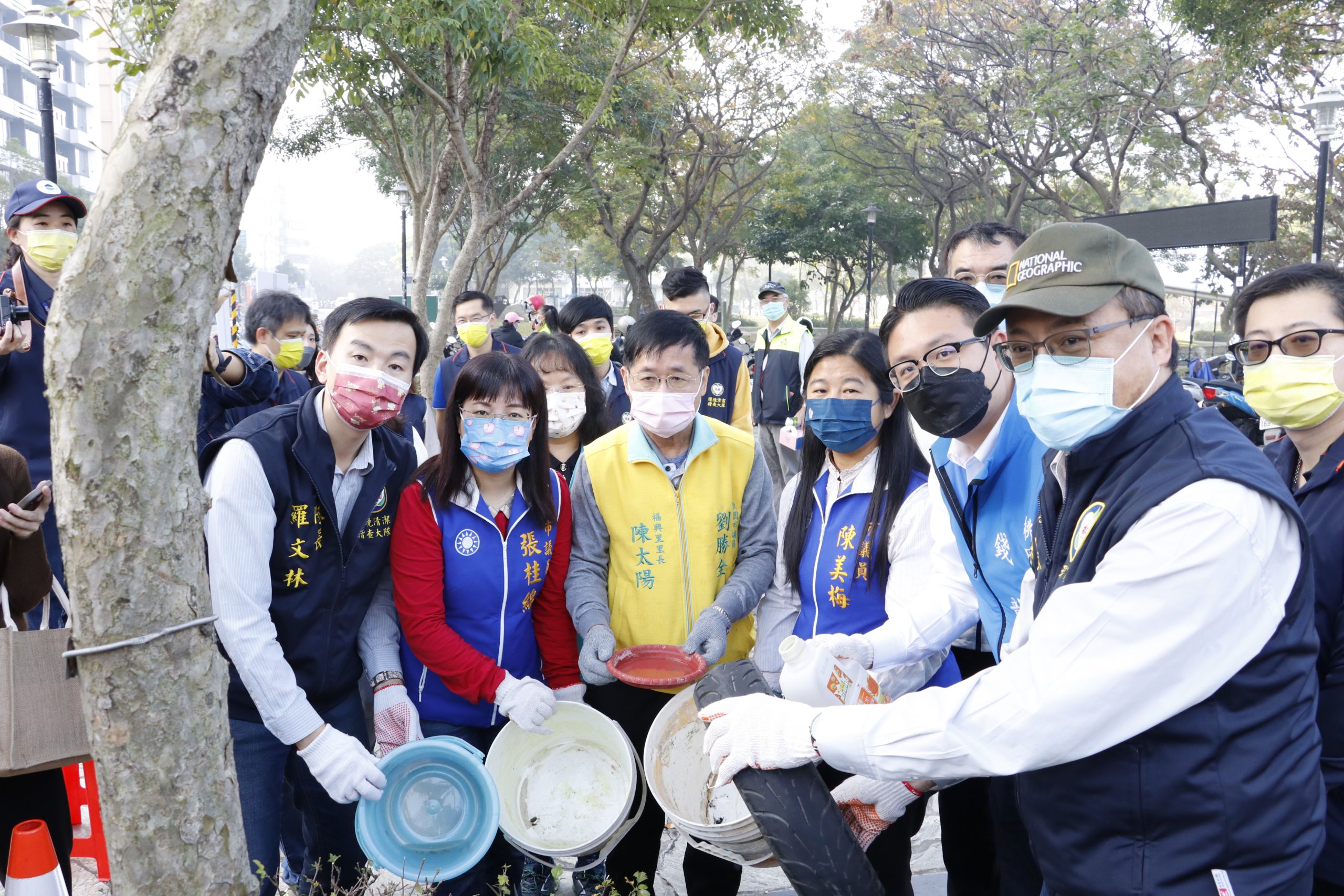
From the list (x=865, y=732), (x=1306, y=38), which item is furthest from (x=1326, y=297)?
(x=1306, y=38)

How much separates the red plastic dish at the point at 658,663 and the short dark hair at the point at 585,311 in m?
3.27

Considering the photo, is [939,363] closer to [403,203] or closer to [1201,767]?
[1201,767]

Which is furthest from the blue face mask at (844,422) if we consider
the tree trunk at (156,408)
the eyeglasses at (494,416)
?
the tree trunk at (156,408)

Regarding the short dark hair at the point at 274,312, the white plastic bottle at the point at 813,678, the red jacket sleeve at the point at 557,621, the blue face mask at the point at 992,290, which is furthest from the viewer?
the short dark hair at the point at 274,312

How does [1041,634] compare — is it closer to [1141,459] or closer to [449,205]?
[1141,459]

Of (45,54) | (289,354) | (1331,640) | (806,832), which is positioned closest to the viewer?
(806,832)

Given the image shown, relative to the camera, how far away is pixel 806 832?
1618 mm

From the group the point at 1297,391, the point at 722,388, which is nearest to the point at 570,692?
the point at 1297,391

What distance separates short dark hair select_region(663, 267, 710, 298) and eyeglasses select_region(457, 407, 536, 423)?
3404mm

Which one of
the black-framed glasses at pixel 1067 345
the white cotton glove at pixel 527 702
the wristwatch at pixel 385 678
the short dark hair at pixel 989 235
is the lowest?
the white cotton glove at pixel 527 702

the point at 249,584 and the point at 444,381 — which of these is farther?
the point at 444,381

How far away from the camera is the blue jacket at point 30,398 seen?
3633 millimetres

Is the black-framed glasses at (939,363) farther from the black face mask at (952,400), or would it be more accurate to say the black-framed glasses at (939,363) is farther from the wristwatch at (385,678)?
the wristwatch at (385,678)

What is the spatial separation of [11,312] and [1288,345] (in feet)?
13.8
